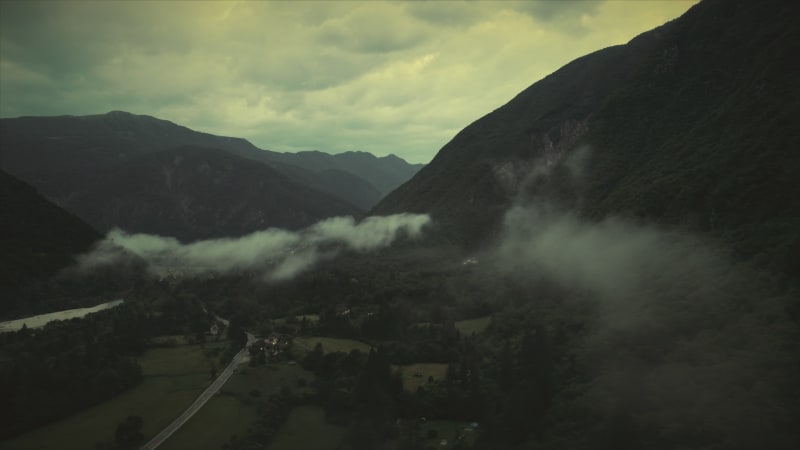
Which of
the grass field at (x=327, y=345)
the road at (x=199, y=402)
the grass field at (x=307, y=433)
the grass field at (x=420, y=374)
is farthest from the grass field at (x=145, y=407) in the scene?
the grass field at (x=420, y=374)

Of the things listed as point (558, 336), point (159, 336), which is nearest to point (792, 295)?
point (558, 336)

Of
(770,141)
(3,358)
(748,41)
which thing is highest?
(748,41)

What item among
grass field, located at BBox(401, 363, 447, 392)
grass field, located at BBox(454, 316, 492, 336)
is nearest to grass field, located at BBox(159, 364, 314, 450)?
grass field, located at BBox(401, 363, 447, 392)

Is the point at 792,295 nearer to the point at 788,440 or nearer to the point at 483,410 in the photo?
the point at 788,440

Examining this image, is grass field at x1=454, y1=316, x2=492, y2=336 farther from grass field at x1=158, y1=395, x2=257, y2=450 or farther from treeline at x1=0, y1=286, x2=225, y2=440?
treeline at x1=0, y1=286, x2=225, y2=440

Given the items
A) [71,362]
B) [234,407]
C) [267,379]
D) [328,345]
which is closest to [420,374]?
[267,379]

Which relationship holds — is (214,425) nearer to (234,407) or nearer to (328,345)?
(234,407)
